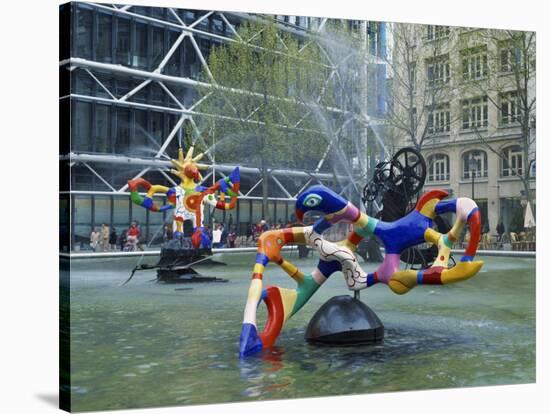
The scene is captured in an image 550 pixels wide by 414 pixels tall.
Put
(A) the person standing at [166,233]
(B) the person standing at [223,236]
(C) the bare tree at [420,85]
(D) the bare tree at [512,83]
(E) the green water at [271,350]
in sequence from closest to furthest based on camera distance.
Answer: (E) the green water at [271,350] → (C) the bare tree at [420,85] → (D) the bare tree at [512,83] → (A) the person standing at [166,233] → (B) the person standing at [223,236]

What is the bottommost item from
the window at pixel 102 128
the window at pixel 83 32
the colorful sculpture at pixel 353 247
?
the colorful sculpture at pixel 353 247

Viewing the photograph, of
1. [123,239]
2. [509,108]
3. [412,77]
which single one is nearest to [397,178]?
[412,77]

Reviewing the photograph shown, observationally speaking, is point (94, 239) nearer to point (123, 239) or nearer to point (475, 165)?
point (123, 239)

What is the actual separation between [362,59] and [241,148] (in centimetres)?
253

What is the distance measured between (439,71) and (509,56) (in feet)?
4.01

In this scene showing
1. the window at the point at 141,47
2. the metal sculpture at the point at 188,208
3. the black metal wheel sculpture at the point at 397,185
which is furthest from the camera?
the black metal wheel sculpture at the point at 397,185

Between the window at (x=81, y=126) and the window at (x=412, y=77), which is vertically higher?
the window at (x=412, y=77)

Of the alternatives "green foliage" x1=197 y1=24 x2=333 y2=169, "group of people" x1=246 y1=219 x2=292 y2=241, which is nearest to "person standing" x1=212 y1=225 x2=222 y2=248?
"group of people" x1=246 y1=219 x2=292 y2=241

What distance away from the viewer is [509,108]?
1527 centimetres

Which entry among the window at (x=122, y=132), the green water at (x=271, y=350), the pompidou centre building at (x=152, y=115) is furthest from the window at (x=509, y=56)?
the window at (x=122, y=132)

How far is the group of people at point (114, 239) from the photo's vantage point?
12633 mm

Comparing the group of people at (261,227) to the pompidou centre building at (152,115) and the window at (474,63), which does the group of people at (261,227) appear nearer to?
the pompidou centre building at (152,115)

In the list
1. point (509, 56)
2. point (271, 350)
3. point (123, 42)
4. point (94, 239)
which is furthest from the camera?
point (509, 56)

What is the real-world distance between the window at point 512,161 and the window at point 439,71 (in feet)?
5.40
